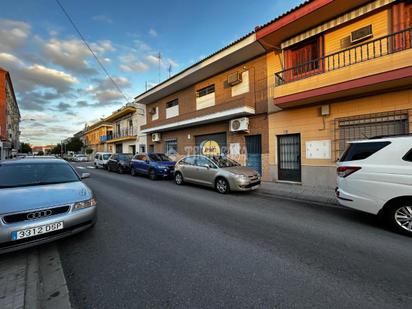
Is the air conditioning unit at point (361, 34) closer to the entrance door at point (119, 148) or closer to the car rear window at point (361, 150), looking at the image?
the car rear window at point (361, 150)

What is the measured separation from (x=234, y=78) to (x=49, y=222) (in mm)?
11184

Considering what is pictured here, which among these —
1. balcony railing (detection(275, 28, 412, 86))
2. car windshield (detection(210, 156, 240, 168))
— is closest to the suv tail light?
car windshield (detection(210, 156, 240, 168))

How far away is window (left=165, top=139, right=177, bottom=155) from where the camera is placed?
17.6m

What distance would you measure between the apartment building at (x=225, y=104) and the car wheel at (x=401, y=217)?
22.3 ft

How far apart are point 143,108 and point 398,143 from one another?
70.9 ft

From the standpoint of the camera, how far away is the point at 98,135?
41.4m

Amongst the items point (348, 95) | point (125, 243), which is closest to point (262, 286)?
point (125, 243)

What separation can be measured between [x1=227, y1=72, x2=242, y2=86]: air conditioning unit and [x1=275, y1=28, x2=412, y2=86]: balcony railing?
242 centimetres

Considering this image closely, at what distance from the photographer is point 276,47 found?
10070mm

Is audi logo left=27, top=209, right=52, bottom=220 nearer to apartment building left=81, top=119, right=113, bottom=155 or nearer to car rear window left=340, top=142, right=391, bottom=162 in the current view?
car rear window left=340, top=142, right=391, bottom=162

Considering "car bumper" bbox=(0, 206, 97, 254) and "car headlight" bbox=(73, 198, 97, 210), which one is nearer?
"car bumper" bbox=(0, 206, 97, 254)

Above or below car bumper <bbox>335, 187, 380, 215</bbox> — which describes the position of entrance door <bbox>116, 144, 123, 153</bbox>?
above

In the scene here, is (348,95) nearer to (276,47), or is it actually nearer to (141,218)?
(276,47)

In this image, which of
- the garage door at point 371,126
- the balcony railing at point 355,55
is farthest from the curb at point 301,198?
the balcony railing at point 355,55
